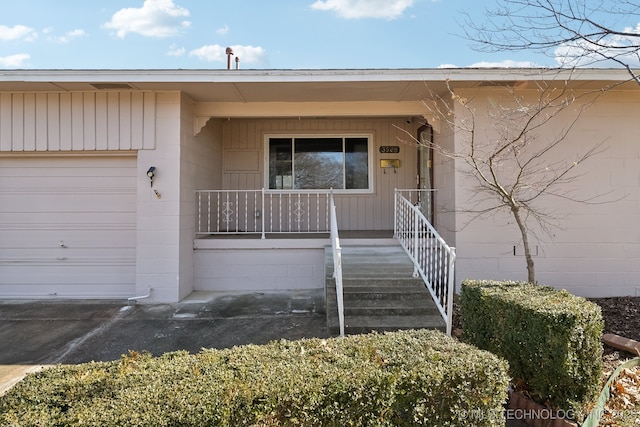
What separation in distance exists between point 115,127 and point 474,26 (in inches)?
198

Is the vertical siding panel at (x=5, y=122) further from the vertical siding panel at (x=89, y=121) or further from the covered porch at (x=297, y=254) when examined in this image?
the covered porch at (x=297, y=254)

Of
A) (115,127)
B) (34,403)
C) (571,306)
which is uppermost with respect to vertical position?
(115,127)

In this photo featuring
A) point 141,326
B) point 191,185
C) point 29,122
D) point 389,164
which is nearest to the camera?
point 141,326

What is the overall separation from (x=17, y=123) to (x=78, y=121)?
92 centimetres

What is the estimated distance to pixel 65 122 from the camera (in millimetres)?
5309

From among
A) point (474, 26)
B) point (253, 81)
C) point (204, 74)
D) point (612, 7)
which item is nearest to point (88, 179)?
point (204, 74)

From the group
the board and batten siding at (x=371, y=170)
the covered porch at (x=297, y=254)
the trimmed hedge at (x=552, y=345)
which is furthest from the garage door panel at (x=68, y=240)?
the trimmed hedge at (x=552, y=345)

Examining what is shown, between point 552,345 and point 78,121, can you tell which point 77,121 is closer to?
point 78,121

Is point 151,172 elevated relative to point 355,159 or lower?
lower

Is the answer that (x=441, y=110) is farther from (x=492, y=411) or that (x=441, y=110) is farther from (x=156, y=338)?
(x=156, y=338)

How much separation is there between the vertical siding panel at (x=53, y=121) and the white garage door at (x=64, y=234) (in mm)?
338

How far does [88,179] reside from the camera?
565 cm

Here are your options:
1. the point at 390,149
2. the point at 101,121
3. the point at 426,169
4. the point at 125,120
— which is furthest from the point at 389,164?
the point at 101,121

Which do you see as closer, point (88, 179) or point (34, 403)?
point (34, 403)
